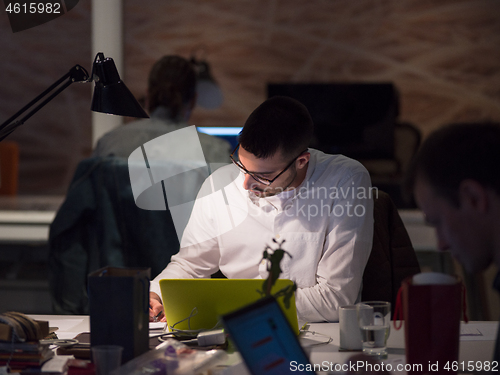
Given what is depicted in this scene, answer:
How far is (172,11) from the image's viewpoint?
5.05m

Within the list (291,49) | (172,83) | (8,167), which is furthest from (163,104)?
(291,49)

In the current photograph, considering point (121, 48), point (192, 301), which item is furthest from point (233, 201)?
point (121, 48)

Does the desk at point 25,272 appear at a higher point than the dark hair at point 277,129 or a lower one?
lower

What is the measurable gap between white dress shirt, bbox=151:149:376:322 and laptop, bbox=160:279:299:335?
327 mm

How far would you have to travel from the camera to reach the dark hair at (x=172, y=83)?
101 inches

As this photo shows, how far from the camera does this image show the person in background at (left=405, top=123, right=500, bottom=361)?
858 millimetres

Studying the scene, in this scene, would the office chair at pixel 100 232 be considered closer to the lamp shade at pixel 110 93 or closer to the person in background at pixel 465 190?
the lamp shade at pixel 110 93

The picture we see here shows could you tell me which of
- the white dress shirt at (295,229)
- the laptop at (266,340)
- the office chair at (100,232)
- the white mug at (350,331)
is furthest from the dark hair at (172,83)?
the laptop at (266,340)

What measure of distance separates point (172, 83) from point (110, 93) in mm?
1308

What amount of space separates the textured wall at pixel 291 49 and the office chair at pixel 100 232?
303 centimetres

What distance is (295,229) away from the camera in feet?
5.69

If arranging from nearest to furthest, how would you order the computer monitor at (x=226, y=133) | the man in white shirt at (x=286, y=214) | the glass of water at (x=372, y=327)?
the glass of water at (x=372, y=327) < the man in white shirt at (x=286, y=214) < the computer monitor at (x=226, y=133)

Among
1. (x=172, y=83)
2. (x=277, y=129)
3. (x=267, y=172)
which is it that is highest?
(x=172, y=83)

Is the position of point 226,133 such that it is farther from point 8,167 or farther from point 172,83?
point 8,167
